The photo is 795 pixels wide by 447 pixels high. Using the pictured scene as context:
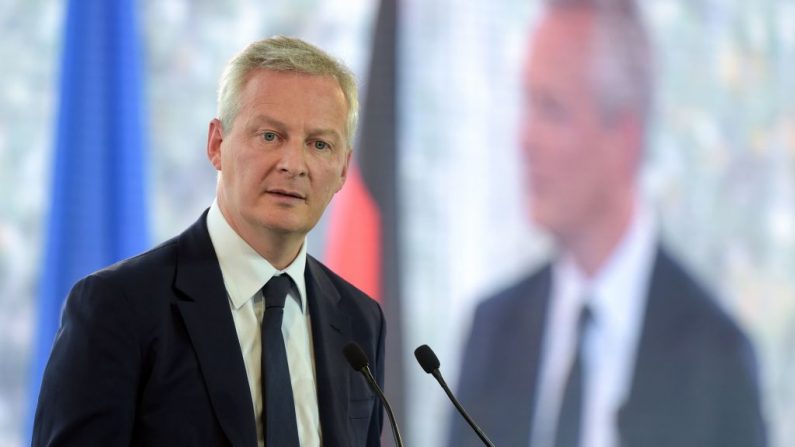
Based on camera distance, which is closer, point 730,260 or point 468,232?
point 468,232

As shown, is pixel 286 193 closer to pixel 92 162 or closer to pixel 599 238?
pixel 92 162

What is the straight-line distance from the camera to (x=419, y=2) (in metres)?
4.51

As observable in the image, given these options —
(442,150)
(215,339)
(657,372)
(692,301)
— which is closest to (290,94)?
(215,339)

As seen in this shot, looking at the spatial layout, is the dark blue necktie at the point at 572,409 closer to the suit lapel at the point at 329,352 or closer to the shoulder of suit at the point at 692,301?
the shoulder of suit at the point at 692,301

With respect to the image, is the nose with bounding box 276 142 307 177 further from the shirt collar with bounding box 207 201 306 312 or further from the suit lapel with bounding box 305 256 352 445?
the suit lapel with bounding box 305 256 352 445

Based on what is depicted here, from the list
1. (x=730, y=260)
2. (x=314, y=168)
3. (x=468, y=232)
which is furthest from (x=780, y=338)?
(x=314, y=168)

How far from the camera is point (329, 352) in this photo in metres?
1.90

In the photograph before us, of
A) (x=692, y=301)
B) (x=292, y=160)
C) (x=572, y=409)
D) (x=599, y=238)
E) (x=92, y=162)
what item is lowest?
(x=572, y=409)

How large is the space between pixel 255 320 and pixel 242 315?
0.08 feet

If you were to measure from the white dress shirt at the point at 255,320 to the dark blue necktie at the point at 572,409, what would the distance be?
2.83 m

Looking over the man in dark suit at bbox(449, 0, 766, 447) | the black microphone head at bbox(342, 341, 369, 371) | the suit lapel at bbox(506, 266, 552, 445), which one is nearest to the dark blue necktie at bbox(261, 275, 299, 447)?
the black microphone head at bbox(342, 341, 369, 371)

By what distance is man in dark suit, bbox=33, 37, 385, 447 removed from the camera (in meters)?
1.59

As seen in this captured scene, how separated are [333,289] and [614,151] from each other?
2.89 metres

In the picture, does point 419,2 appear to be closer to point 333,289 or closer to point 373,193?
point 373,193
